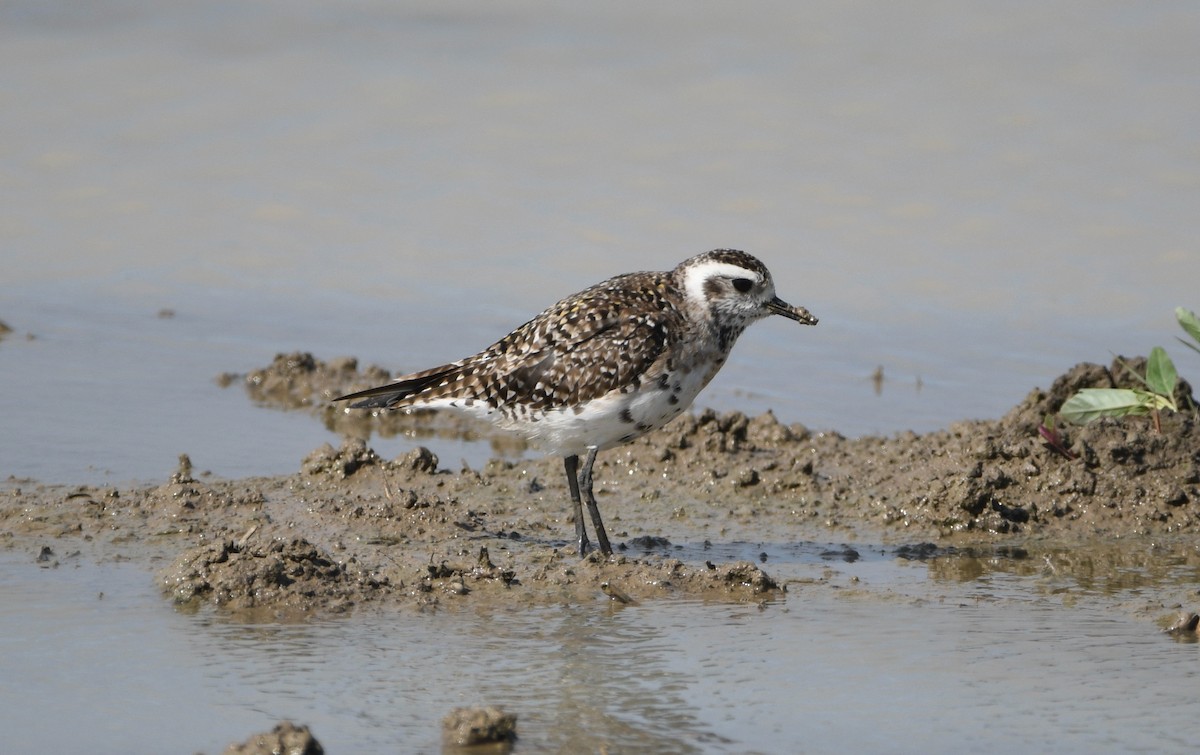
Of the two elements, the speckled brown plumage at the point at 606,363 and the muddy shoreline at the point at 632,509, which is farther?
the speckled brown plumage at the point at 606,363

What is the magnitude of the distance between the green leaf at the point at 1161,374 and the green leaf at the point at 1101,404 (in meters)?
0.10

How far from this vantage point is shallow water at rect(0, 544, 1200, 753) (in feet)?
17.9

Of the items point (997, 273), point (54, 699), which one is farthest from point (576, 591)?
point (997, 273)

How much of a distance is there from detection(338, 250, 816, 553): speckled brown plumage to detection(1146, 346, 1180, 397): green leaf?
2079 millimetres

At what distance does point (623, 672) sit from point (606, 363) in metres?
2.34

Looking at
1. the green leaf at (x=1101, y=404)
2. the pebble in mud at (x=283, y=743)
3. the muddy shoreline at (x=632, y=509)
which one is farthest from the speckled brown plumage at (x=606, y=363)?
the pebble in mud at (x=283, y=743)

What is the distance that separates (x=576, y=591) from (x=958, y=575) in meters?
1.87

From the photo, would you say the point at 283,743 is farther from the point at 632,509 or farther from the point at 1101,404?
the point at 1101,404

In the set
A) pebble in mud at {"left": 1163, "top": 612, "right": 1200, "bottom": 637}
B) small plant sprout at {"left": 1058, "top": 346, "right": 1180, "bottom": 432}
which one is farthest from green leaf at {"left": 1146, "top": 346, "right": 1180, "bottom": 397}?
pebble in mud at {"left": 1163, "top": 612, "right": 1200, "bottom": 637}

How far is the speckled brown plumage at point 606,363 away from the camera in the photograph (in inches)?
322

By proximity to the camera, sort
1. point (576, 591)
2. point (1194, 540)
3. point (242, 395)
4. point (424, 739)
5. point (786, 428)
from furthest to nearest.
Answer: point (242, 395), point (786, 428), point (1194, 540), point (576, 591), point (424, 739)

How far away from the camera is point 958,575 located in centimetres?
780

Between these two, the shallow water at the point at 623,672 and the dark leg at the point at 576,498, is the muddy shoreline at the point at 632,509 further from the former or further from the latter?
the shallow water at the point at 623,672

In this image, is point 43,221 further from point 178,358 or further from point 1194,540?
point 1194,540
